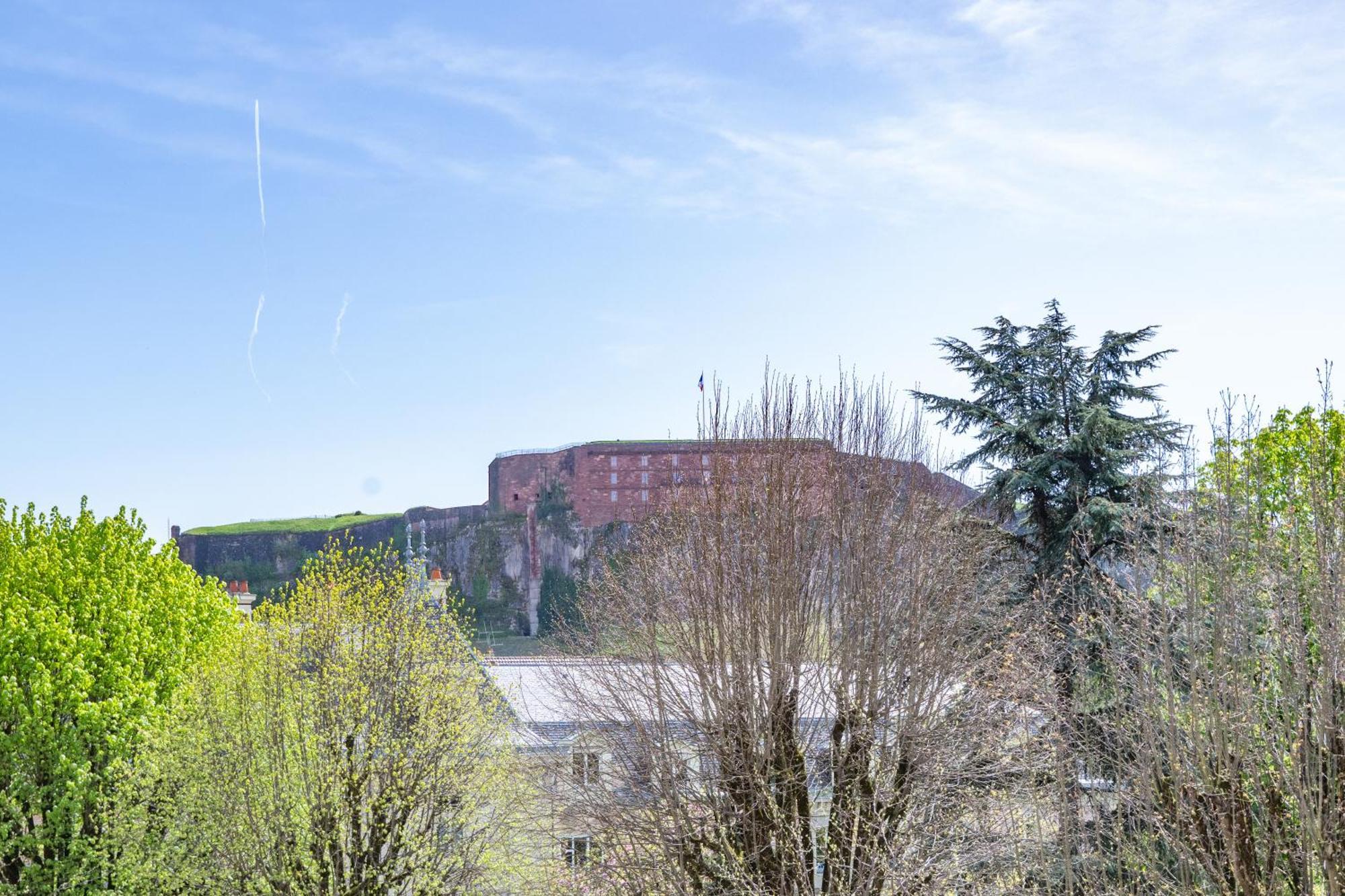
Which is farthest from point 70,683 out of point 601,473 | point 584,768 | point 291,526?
point 291,526

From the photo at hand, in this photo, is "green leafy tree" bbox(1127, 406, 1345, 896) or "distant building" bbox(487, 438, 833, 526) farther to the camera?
"distant building" bbox(487, 438, 833, 526)

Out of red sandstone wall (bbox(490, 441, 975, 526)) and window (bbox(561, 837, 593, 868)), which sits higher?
red sandstone wall (bbox(490, 441, 975, 526))

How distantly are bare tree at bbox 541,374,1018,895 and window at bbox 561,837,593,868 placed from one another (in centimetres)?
37

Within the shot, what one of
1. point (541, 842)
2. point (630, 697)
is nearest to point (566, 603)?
point (541, 842)

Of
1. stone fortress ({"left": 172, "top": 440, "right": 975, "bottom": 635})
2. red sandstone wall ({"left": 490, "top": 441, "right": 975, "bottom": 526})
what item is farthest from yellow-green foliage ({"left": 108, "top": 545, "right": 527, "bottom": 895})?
red sandstone wall ({"left": 490, "top": 441, "right": 975, "bottom": 526})

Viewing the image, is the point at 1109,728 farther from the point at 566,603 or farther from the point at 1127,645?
the point at 566,603

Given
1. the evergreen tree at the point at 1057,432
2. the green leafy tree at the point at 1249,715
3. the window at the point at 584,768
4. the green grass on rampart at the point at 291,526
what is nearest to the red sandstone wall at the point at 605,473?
the green grass on rampart at the point at 291,526

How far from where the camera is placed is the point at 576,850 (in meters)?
17.8

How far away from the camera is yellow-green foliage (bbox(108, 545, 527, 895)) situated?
53.2 ft

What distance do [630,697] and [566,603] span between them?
152 ft

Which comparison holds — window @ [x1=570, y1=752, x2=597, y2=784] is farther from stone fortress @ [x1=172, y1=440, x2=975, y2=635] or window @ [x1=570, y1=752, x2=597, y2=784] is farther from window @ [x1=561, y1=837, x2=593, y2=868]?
stone fortress @ [x1=172, y1=440, x2=975, y2=635]

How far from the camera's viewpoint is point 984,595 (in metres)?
20.9

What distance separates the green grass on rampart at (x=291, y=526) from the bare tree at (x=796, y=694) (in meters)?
64.6

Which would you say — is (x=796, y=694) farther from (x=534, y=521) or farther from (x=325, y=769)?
(x=534, y=521)
